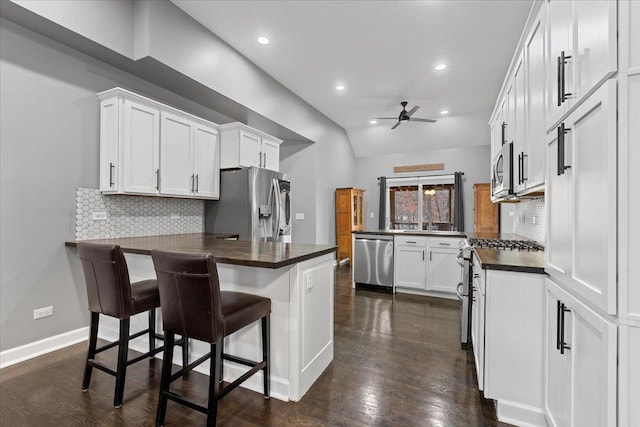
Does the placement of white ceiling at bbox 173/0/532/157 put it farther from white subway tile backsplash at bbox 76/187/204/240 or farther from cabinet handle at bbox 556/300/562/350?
cabinet handle at bbox 556/300/562/350

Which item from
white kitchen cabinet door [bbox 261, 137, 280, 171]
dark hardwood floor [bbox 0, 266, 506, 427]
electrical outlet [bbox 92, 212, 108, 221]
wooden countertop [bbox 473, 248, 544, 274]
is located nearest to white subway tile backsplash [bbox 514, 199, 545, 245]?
wooden countertop [bbox 473, 248, 544, 274]

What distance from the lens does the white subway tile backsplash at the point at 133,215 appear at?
9.64ft

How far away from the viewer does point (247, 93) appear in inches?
166

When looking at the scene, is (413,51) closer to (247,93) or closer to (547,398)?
(247,93)

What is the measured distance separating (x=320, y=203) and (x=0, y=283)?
5.01m

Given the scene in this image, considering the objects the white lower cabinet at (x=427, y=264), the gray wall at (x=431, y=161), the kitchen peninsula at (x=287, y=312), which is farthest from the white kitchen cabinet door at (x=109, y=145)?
the gray wall at (x=431, y=161)

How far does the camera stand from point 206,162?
13.0ft

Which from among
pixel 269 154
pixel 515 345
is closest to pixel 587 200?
pixel 515 345

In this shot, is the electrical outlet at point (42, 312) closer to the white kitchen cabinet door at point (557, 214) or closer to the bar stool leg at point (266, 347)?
the bar stool leg at point (266, 347)

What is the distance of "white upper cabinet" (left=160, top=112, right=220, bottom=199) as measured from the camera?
3.38 metres

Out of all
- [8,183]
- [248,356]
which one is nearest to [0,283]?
[8,183]

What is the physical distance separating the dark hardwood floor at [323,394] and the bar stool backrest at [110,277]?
0.59 m

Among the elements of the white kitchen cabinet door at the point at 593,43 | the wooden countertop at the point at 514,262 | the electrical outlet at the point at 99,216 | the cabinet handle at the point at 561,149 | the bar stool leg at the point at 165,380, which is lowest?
the bar stool leg at the point at 165,380

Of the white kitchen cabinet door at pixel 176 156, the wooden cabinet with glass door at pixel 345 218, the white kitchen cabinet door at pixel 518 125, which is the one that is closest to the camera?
the white kitchen cabinet door at pixel 518 125
